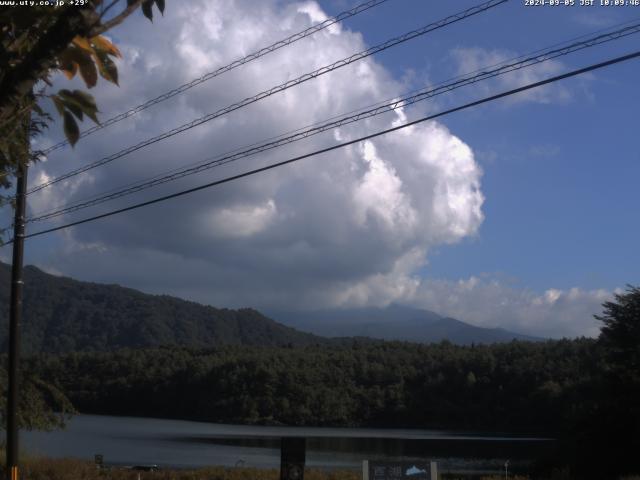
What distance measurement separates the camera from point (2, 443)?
2964 cm

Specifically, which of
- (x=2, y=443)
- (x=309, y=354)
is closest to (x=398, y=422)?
(x=309, y=354)

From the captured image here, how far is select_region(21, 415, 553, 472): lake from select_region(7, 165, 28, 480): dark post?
23.1 metres

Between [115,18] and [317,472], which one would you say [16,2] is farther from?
[317,472]

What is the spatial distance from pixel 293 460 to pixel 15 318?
6520mm

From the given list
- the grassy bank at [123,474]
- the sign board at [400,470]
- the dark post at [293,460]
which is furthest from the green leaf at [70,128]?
the grassy bank at [123,474]

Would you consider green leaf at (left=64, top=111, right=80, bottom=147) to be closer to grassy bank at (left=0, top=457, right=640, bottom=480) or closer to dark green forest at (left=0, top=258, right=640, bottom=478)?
grassy bank at (left=0, top=457, right=640, bottom=480)

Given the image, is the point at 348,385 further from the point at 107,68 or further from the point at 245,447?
the point at 107,68

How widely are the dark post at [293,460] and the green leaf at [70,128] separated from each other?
1182 centimetres

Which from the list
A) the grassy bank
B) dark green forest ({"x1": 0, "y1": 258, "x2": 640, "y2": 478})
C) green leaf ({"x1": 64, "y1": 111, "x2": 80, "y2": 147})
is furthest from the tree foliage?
dark green forest ({"x1": 0, "y1": 258, "x2": 640, "y2": 478})

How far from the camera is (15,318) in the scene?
1759 centimetres

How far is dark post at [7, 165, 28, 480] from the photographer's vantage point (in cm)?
1683

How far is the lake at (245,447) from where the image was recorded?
44594mm

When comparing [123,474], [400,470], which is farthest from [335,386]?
[400,470]

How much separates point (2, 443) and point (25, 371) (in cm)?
718
